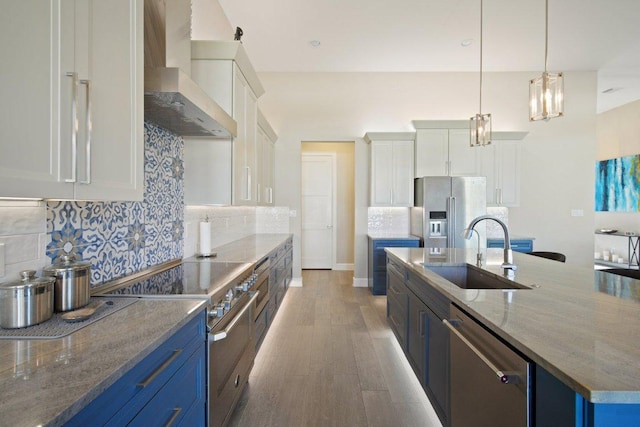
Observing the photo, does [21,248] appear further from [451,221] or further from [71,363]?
[451,221]

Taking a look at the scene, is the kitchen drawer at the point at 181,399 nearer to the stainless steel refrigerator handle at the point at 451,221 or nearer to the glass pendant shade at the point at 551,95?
the glass pendant shade at the point at 551,95

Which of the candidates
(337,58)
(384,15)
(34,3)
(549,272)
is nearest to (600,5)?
(384,15)

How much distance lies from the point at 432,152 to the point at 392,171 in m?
0.66

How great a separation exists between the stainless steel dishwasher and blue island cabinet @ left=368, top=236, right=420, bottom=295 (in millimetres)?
3160

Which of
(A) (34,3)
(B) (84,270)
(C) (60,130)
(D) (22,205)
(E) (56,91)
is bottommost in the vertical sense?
(B) (84,270)

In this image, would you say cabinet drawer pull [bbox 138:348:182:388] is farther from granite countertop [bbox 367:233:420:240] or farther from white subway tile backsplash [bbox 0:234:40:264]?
granite countertop [bbox 367:233:420:240]

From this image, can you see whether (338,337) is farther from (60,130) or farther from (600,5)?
(600,5)

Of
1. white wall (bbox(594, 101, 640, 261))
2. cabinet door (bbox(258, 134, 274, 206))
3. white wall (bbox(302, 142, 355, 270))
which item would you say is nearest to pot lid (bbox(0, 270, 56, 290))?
cabinet door (bbox(258, 134, 274, 206))

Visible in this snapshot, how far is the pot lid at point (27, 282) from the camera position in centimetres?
101

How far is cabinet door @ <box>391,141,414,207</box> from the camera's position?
505 cm

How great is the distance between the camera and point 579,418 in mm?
818

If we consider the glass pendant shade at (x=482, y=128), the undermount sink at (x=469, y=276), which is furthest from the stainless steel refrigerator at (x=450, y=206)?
the undermount sink at (x=469, y=276)

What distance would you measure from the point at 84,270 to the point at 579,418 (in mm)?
1651

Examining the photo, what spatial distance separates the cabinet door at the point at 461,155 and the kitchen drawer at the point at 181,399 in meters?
4.55
